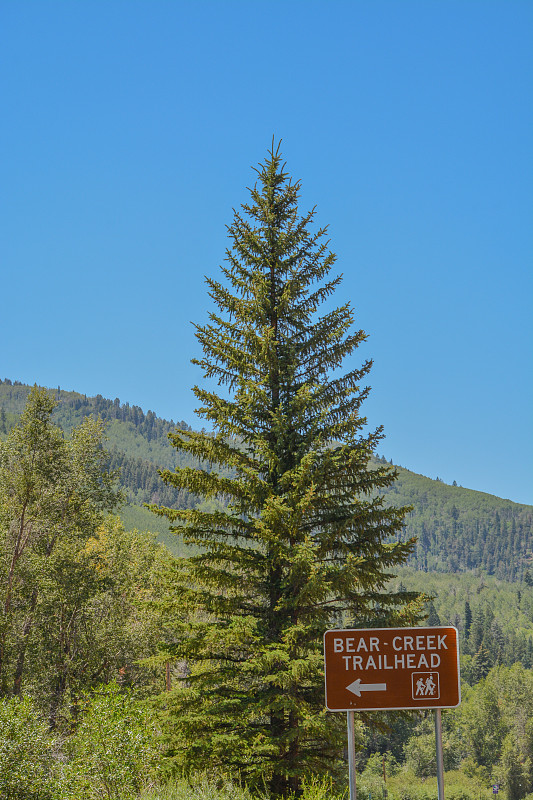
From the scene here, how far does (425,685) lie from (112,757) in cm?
702

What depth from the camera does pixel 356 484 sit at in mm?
15180

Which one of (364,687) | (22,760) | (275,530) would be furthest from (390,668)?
(22,760)

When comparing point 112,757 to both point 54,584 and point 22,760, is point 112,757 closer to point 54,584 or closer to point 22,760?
point 22,760

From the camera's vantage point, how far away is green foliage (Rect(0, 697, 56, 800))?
1379cm

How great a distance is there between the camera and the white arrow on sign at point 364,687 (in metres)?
7.51

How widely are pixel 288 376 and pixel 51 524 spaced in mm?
16775

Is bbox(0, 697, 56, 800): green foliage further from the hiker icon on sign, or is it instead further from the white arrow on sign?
the hiker icon on sign

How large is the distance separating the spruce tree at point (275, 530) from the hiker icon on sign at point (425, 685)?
5.35 metres

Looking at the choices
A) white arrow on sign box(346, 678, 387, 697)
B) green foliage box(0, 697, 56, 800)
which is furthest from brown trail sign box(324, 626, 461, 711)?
green foliage box(0, 697, 56, 800)

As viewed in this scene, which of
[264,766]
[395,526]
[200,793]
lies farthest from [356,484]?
[200,793]

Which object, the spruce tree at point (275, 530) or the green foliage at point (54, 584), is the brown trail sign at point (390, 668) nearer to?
the spruce tree at point (275, 530)

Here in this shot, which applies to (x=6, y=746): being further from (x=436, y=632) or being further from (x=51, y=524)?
(x=51, y=524)

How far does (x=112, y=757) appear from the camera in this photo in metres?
12.2

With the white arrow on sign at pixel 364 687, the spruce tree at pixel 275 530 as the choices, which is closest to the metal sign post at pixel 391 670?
the white arrow on sign at pixel 364 687
